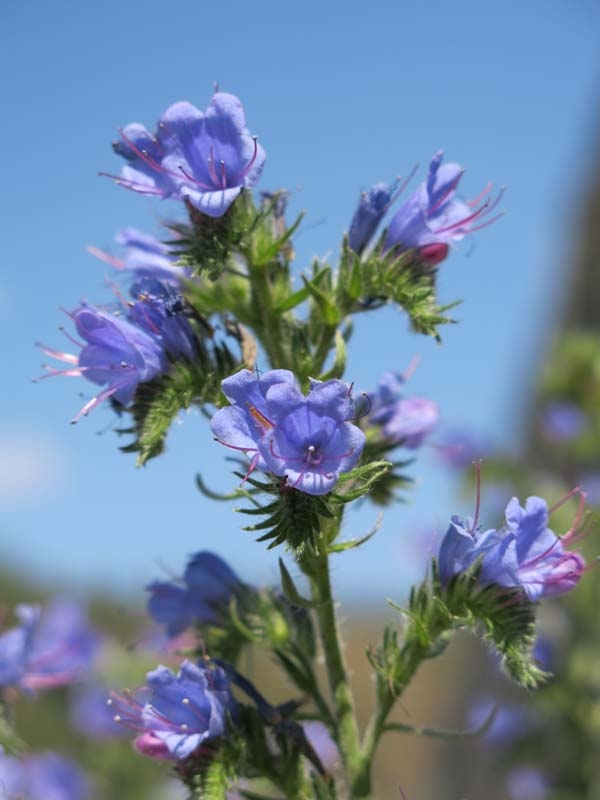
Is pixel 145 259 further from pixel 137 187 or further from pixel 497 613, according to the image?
pixel 497 613

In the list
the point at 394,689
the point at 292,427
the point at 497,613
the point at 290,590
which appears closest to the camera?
the point at 292,427

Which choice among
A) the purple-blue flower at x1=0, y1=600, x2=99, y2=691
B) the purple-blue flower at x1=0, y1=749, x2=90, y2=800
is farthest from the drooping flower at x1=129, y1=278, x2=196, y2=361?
the purple-blue flower at x1=0, y1=749, x2=90, y2=800

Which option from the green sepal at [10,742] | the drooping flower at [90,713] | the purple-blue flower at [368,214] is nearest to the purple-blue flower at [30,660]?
the green sepal at [10,742]

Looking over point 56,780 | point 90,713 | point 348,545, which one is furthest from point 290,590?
point 56,780

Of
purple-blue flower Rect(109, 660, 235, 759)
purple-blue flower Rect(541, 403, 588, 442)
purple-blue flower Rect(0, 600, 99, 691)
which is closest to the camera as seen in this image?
purple-blue flower Rect(109, 660, 235, 759)

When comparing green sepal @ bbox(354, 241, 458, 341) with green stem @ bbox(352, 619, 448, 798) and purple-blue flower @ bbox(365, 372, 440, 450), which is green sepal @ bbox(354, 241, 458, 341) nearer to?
purple-blue flower @ bbox(365, 372, 440, 450)

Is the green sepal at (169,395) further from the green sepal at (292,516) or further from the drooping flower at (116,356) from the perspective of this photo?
the green sepal at (292,516)
